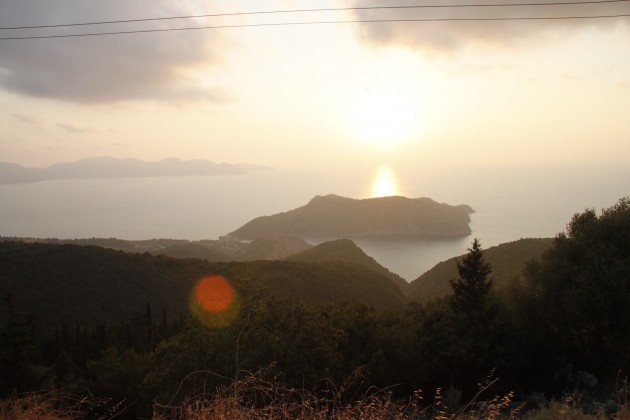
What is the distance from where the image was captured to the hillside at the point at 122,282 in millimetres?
46000

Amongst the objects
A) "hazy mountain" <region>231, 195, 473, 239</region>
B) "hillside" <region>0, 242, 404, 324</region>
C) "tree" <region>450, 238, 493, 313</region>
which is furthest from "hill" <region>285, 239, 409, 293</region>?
"tree" <region>450, 238, 493, 313</region>

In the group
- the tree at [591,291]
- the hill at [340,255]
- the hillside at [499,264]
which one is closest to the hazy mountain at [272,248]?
the hill at [340,255]

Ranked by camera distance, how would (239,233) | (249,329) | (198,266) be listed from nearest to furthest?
(249,329) < (198,266) < (239,233)

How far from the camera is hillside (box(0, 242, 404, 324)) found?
4600 centimetres

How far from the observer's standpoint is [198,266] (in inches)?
2370

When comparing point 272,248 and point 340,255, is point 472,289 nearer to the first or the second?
point 340,255

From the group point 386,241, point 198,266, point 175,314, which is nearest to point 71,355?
point 175,314

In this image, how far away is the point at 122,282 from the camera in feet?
171

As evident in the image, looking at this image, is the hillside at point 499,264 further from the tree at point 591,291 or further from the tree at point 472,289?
the tree at point 591,291

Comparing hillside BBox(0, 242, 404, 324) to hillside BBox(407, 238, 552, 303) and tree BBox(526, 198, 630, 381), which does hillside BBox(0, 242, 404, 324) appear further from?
tree BBox(526, 198, 630, 381)

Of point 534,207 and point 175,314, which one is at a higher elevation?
point 534,207

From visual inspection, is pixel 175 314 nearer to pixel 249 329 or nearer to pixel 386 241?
pixel 249 329

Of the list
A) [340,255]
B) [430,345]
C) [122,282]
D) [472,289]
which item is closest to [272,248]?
[340,255]

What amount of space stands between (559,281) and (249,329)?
1474 cm
